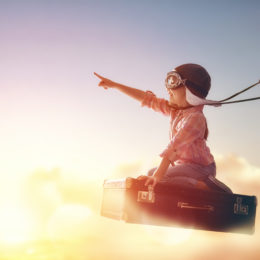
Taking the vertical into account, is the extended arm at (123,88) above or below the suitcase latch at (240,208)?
above

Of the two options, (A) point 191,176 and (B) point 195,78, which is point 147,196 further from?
(B) point 195,78

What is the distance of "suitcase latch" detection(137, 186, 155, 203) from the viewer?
346 cm

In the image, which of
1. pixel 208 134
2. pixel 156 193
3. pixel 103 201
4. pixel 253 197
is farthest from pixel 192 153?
pixel 103 201

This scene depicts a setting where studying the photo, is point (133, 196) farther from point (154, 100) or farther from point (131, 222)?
point (154, 100)

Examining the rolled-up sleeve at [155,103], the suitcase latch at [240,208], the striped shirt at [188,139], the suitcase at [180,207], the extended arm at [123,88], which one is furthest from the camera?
the extended arm at [123,88]

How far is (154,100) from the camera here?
170 inches

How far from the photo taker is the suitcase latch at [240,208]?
3.80m

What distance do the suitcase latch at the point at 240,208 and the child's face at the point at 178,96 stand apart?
1246mm

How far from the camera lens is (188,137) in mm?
3598

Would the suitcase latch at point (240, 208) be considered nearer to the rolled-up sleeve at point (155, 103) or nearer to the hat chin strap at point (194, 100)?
the hat chin strap at point (194, 100)

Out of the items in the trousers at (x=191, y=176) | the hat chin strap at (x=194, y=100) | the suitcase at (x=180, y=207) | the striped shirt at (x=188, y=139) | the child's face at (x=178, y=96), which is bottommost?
the suitcase at (x=180, y=207)

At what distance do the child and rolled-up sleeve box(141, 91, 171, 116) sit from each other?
0.15 meters

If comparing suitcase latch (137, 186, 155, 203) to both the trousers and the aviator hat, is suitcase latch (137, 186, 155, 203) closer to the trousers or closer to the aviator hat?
the trousers

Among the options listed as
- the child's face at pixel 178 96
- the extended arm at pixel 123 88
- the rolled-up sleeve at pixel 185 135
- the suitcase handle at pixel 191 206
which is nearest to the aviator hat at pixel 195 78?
the child's face at pixel 178 96
